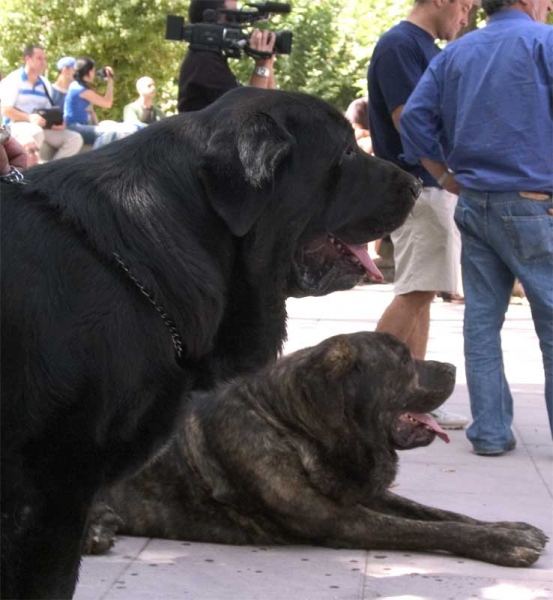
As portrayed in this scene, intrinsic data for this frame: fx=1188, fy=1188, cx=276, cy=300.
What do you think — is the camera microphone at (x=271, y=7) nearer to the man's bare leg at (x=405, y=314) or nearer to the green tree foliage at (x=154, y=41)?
the man's bare leg at (x=405, y=314)

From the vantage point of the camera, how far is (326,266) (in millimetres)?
3662

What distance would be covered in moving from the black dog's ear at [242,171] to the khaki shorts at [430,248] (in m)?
3.55

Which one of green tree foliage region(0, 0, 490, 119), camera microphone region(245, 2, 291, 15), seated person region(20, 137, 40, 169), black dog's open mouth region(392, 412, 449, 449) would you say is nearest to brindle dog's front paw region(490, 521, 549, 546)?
black dog's open mouth region(392, 412, 449, 449)

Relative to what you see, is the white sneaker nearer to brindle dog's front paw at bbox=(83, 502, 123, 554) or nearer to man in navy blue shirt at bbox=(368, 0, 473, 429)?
man in navy blue shirt at bbox=(368, 0, 473, 429)

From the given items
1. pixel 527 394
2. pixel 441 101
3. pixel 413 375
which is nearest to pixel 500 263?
pixel 441 101

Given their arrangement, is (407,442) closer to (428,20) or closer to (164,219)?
(164,219)

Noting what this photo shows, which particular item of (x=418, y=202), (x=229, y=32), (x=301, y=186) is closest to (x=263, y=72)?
(x=229, y=32)

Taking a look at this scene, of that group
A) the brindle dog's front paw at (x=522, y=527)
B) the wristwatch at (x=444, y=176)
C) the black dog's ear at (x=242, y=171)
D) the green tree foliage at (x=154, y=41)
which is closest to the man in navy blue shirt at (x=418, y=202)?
the wristwatch at (x=444, y=176)

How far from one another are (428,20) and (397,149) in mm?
749

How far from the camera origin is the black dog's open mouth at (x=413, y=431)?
4961mm

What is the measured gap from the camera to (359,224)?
3627mm

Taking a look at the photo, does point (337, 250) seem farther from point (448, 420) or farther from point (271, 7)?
point (271, 7)

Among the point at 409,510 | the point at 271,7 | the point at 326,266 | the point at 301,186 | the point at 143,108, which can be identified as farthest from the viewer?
the point at 143,108

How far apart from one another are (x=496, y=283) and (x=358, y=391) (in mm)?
1810
